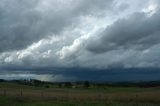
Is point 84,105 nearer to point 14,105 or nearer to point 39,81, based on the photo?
point 14,105

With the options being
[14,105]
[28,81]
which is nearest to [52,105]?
[14,105]

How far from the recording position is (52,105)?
1572 inches

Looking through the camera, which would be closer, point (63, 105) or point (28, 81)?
point (63, 105)

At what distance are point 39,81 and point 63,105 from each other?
13280 centimetres

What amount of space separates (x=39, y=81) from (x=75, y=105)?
133m

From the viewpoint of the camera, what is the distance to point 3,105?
133 ft

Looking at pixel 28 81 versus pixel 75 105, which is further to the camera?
pixel 28 81

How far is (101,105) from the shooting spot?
4100 centimetres

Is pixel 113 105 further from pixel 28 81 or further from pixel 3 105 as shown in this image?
pixel 28 81

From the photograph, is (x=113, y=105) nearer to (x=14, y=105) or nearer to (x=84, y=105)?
(x=84, y=105)

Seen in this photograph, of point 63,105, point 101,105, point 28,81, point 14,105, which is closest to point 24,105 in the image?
point 14,105

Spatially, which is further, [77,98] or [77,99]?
[77,98]

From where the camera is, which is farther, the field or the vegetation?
the vegetation

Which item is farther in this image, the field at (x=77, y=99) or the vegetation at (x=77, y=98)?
the vegetation at (x=77, y=98)
